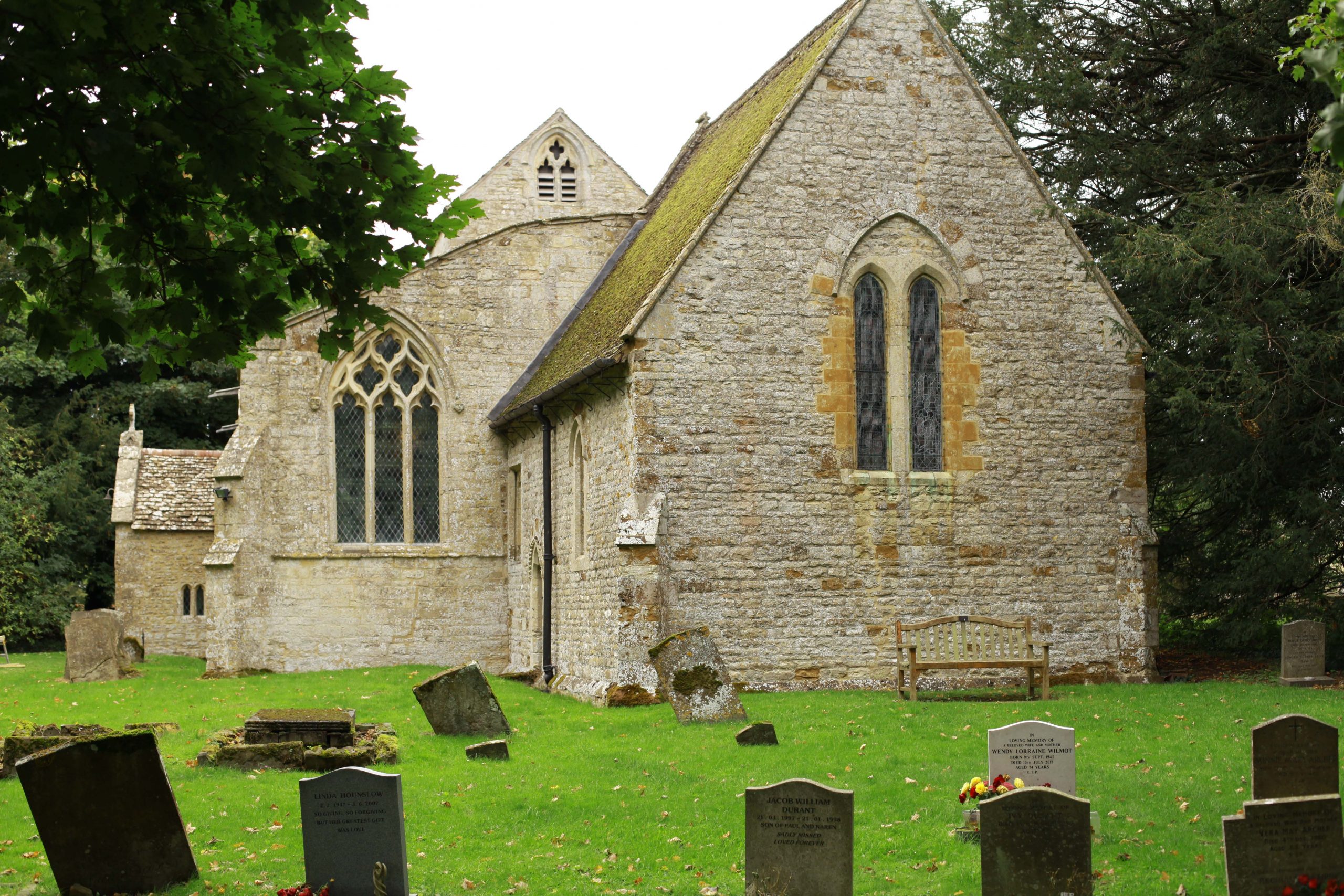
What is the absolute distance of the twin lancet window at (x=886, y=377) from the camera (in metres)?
18.1

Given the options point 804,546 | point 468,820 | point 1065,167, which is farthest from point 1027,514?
point 468,820

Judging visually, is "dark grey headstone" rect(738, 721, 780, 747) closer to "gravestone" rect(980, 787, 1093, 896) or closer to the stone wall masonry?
the stone wall masonry

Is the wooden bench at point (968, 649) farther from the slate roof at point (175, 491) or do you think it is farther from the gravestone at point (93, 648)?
the slate roof at point (175, 491)

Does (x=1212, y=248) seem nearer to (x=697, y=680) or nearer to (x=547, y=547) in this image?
(x=697, y=680)

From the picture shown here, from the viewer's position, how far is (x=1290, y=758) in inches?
340

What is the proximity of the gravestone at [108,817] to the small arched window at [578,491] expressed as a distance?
11.6 meters

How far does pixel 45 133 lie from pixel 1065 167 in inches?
733

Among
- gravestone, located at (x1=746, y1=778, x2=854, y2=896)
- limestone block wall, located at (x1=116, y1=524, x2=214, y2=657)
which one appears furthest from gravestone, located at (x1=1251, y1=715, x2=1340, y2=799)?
limestone block wall, located at (x1=116, y1=524, x2=214, y2=657)

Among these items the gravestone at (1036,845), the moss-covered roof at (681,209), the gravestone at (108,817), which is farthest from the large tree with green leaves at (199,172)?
the moss-covered roof at (681,209)

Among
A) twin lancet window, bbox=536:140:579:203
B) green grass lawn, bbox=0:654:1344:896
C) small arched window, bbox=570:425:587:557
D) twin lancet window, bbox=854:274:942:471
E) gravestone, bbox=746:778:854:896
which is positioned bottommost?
green grass lawn, bbox=0:654:1344:896

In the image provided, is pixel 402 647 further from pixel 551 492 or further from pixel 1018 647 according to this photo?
pixel 1018 647

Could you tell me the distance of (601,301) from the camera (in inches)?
875

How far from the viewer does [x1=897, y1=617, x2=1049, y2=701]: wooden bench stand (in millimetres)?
15766

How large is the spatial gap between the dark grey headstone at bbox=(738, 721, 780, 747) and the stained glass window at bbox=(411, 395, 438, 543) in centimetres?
1207
